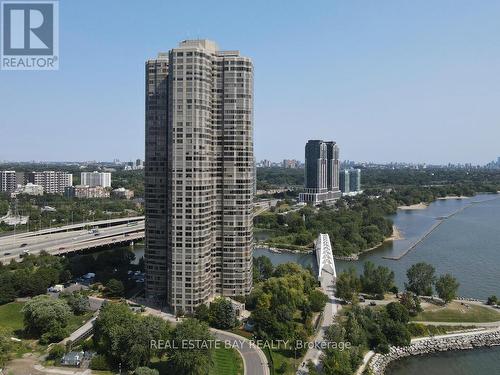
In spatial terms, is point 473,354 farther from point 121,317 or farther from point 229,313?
point 121,317

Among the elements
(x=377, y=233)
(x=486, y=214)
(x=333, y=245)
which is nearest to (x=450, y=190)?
(x=486, y=214)

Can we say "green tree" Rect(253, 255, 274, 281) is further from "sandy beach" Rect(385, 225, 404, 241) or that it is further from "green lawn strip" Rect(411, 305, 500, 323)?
"sandy beach" Rect(385, 225, 404, 241)

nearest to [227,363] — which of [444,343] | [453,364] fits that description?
[453,364]

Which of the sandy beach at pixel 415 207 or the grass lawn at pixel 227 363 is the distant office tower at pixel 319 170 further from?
the grass lawn at pixel 227 363

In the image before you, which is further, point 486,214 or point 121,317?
point 486,214

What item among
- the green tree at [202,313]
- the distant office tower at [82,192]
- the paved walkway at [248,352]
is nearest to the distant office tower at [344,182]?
the distant office tower at [82,192]

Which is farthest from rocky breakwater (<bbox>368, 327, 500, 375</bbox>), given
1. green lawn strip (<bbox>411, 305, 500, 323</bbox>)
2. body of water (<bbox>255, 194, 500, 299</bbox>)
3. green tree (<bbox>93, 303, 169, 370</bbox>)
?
green tree (<bbox>93, 303, 169, 370</bbox>)
